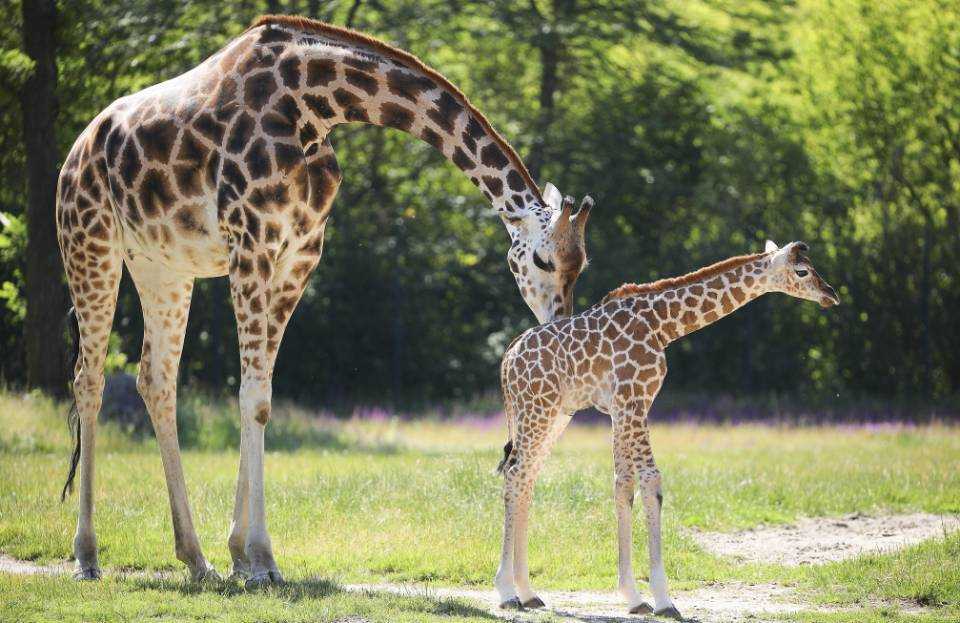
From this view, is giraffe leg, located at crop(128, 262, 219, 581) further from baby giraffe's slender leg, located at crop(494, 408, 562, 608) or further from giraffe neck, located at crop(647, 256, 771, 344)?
giraffe neck, located at crop(647, 256, 771, 344)

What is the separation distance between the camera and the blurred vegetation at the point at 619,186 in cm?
2047

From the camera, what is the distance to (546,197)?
8.94 meters

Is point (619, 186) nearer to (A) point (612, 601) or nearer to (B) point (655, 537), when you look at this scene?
(A) point (612, 601)

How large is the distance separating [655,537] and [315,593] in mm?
2174

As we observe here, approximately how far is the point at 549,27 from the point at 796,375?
26.5 feet

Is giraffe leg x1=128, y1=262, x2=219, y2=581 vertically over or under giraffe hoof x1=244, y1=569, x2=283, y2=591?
over

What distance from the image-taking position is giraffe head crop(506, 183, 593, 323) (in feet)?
26.8

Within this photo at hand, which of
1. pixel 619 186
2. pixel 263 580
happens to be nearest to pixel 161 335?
pixel 263 580

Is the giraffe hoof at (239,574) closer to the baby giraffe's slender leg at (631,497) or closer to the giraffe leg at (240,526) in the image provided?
the giraffe leg at (240,526)

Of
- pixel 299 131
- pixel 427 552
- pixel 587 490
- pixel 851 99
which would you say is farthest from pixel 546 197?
pixel 851 99

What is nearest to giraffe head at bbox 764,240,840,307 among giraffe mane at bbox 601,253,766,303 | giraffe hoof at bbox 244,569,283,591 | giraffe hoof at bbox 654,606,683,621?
giraffe mane at bbox 601,253,766,303

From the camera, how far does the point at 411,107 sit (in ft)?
28.5

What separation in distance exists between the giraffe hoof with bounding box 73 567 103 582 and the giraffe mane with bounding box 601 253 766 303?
401 cm

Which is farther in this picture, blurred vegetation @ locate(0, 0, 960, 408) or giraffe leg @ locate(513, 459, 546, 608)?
blurred vegetation @ locate(0, 0, 960, 408)
